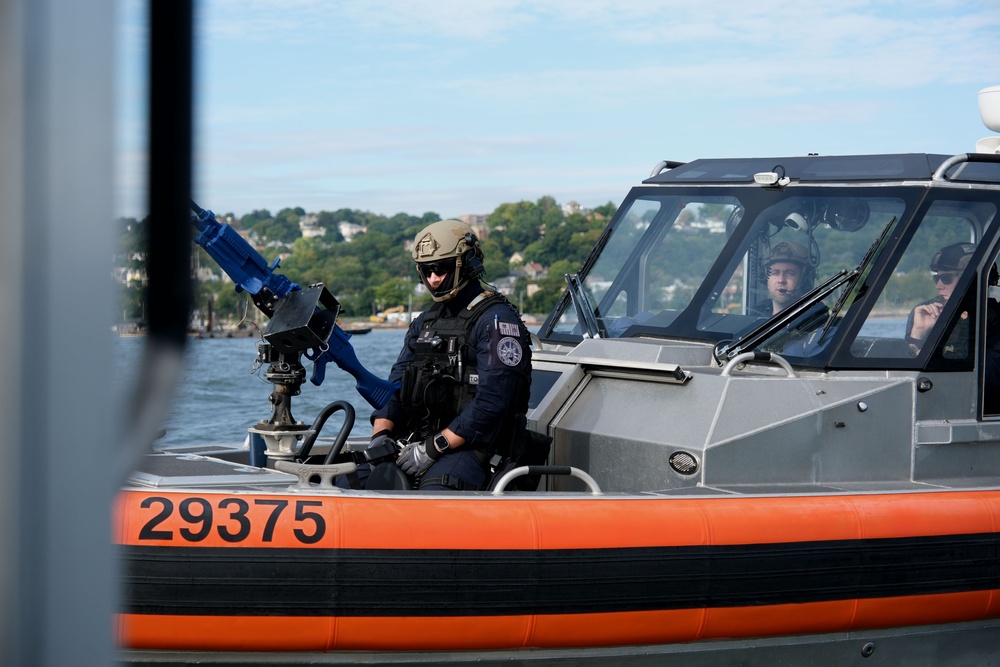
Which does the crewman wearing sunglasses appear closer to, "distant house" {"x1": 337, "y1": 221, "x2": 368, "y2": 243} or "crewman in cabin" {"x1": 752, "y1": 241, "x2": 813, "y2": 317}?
"crewman in cabin" {"x1": 752, "y1": 241, "x2": 813, "y2": 317}

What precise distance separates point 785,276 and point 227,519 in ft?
9.26

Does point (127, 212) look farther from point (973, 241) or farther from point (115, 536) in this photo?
point (973, 241)

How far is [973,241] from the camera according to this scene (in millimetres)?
5422

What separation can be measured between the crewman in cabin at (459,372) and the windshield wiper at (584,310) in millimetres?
1082

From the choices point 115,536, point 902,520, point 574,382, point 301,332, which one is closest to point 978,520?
point 902,520

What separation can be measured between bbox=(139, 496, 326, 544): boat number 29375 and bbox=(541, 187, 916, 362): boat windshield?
2306 millimetres

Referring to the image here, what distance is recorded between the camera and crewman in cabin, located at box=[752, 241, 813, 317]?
5535mm

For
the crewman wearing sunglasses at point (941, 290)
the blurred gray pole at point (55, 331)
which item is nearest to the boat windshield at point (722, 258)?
the crewman wearing sunglasses at point (941, 290)

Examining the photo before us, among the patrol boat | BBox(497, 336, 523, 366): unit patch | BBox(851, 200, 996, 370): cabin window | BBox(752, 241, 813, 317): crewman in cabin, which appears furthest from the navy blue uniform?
BBox(851, 200, 996, 370): cabin window

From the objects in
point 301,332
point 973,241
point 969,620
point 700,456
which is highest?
point 973,241

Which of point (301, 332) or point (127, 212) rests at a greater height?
point (127, 212)

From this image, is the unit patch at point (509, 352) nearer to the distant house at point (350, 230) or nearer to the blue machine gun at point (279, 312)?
the blue machine gun at point (279, 312)

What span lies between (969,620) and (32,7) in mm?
4679

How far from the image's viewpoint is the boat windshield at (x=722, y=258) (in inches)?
217
